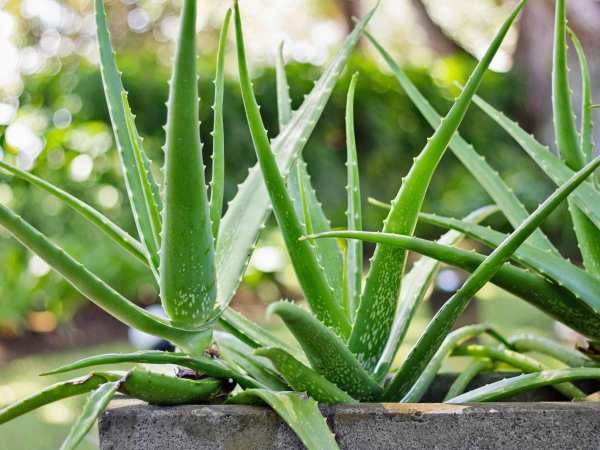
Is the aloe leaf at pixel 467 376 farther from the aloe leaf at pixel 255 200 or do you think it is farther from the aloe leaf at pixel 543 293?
the aloe leaf at pixel 255 200

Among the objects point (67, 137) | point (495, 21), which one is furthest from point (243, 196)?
point (495, 21)

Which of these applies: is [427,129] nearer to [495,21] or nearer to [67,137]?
[67,137]

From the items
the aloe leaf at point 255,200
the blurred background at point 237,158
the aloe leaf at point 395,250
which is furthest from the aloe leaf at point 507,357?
the blurred background at point 237,158

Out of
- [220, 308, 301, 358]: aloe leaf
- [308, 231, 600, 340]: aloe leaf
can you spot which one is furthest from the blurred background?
[308, 231, 600, 340]: aloe leaf

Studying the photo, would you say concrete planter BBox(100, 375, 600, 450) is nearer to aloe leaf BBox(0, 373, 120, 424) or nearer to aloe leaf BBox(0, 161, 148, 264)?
aloe leaf BBox(0, 373, 120, 424)

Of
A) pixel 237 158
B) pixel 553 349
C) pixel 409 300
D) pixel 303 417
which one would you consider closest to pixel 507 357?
pixel 553 349
